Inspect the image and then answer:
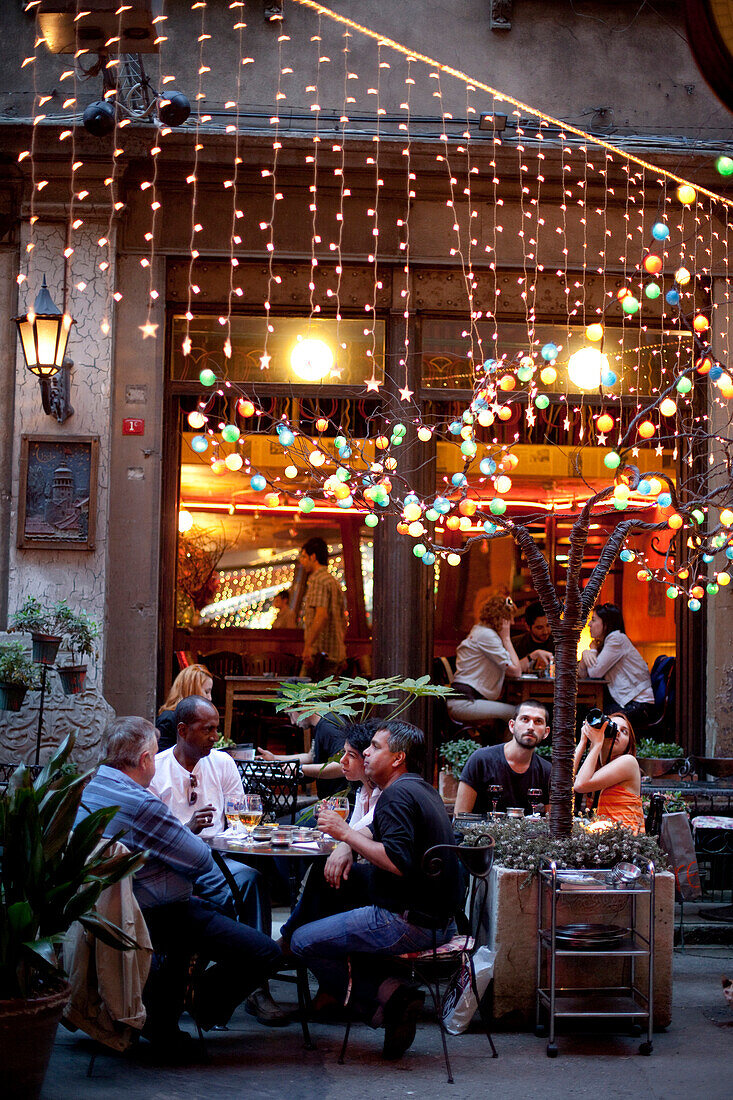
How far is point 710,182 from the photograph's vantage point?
1016 cm

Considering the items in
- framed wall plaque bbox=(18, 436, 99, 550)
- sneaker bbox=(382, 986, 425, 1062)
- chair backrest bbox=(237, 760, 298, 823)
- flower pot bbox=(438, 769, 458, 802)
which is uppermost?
framed wall plaque bbox=(18, 436, 99, 550)

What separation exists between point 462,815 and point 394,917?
1.60m

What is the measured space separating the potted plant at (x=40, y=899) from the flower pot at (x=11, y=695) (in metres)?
3.40

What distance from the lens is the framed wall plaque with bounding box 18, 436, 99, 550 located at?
370 inches

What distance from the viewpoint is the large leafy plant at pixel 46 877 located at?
174 inches

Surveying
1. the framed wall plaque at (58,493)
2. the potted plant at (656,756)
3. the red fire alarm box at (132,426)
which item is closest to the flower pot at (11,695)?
the framed wall plaque at (58,493)

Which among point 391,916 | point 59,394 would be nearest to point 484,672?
point 59,394

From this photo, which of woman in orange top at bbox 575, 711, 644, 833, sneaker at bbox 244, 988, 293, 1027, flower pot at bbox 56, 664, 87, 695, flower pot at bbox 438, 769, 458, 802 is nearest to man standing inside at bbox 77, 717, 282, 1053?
sneaker at bbox 244, 988, 293, 1027

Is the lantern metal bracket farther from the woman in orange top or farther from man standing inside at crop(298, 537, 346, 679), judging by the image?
the woman in orange top

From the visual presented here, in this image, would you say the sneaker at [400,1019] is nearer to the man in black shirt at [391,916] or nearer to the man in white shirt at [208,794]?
the man in black shirt at [391,916]

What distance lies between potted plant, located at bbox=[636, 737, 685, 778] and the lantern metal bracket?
5.15 m

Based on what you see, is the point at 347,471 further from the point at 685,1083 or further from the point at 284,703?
the point at 685,1083

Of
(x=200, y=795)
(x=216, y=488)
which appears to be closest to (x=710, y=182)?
(x=216, y=488)

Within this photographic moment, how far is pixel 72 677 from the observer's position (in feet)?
28.0
